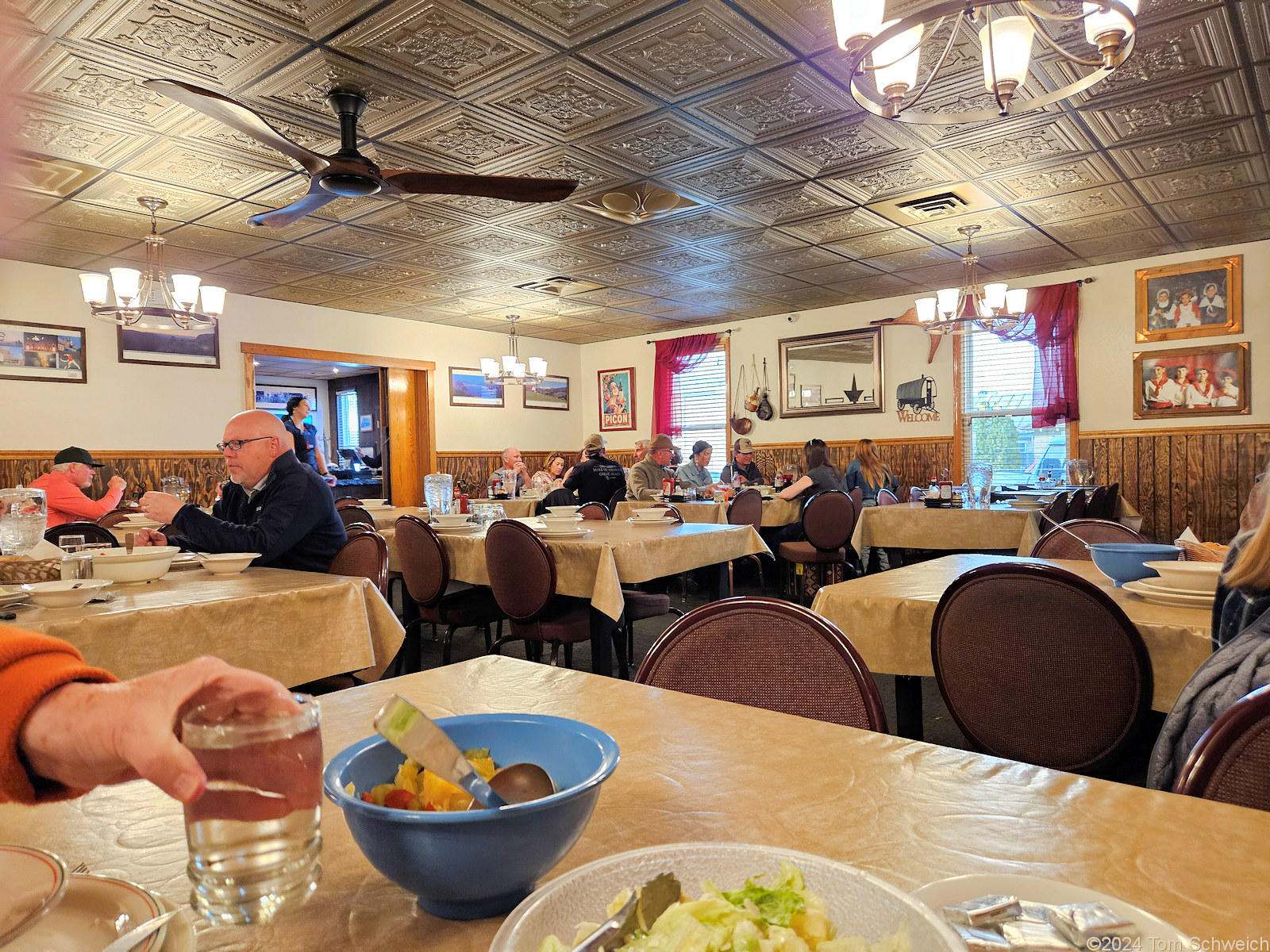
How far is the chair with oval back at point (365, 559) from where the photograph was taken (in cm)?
291

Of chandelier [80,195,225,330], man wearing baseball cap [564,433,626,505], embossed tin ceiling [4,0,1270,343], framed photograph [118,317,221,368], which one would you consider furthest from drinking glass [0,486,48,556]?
framed photograph [118,317,221,368]

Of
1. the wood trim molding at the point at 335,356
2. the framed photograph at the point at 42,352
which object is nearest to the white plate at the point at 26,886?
the framed photograph at the point at 42,352

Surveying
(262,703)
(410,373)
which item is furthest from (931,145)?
(410,373)

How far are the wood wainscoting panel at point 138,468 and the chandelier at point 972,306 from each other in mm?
6653

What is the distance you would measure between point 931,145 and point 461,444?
717cm

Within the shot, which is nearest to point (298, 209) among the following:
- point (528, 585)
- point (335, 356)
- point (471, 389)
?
point (528, 585)

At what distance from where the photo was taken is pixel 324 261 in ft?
23.4

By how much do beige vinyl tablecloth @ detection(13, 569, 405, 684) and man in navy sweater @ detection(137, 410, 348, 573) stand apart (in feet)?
0.53

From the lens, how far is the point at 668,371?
11219 millimetres

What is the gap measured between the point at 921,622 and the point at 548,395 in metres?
9.99

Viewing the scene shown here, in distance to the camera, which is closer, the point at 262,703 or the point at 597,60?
the point at 262,703

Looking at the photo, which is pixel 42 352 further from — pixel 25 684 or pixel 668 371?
pixel 25 684

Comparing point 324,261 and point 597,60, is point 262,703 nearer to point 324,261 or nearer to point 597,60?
point 597,60

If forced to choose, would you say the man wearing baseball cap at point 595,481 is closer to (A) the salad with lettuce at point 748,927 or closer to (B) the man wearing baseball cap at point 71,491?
(B) the man wearing baseball cap at point 71,491
